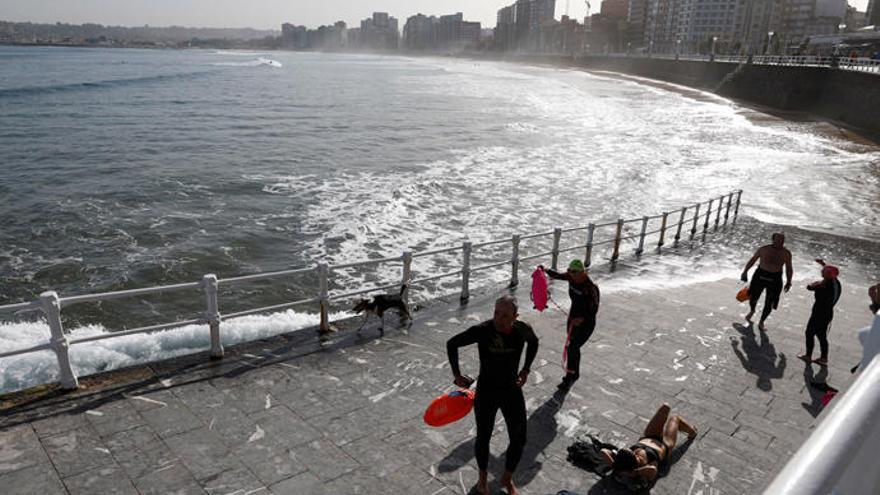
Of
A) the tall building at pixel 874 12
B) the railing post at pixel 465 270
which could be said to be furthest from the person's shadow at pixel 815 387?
the tall building at pixel 874 12

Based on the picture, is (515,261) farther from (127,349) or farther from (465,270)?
(127,349)

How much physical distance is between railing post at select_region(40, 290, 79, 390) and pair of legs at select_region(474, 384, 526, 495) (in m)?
4.24

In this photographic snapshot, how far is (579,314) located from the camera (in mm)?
7195

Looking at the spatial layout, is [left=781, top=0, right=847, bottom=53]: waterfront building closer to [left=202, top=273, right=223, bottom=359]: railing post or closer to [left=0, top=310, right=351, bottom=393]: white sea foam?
[left=0, top=310, right=351, bottom=393]: white sea foam

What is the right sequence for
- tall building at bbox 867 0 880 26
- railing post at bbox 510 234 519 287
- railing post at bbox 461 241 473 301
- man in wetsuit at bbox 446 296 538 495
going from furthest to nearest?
1. tall building at bbox 867 0 880 26
2. railing post at bbox 510 234 519 287
3. railing post at bbox 461 241 473 301
4. man in wetsuit at bbox 446 296 538 495

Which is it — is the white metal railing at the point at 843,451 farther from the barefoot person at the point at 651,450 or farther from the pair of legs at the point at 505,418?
the barefoot person at the point at 651,450

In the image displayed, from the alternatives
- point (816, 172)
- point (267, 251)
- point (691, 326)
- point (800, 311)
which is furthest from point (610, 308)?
point (816, 172)

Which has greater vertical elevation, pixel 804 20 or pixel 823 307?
pixel 804 20

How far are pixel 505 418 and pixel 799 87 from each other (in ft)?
223

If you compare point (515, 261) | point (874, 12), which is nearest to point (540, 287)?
point (515, 261)

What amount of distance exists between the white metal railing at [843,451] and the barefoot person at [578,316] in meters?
5.47

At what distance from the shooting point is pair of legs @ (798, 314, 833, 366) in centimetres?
820

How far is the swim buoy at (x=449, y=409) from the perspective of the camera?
206 inches

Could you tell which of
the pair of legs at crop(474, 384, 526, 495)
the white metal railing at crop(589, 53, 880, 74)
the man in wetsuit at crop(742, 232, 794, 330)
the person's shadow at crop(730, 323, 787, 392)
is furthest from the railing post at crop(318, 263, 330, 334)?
the white metal railing at crop(589, 53, 880, 74)
